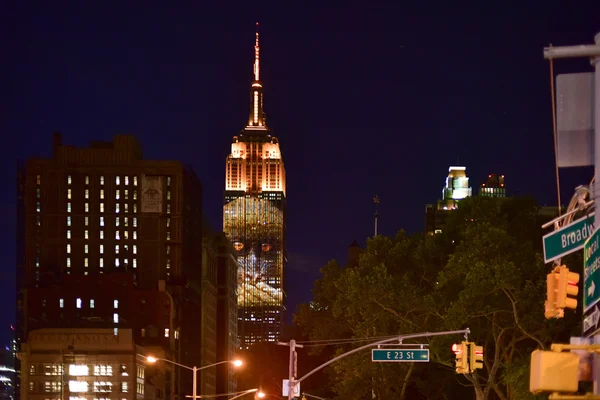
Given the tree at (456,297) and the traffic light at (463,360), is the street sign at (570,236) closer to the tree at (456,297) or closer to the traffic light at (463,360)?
the traffic light at (463,360)

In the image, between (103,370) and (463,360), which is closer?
(463,360)

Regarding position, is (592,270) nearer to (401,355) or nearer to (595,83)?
(595,83)

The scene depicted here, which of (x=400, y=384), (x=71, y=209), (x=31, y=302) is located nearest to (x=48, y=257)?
(x=71, y=209)

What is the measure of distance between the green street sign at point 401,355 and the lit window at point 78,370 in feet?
314

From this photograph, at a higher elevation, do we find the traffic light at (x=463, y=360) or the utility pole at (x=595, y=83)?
the utility pole at (x=595, y=83)

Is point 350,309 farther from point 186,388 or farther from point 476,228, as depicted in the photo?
point 186,388

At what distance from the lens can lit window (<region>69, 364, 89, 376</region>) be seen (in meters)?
121

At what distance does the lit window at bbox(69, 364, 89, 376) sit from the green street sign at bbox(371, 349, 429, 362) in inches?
3767

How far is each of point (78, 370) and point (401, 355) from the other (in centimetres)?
9591

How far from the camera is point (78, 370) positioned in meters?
121

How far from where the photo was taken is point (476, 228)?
149 ft

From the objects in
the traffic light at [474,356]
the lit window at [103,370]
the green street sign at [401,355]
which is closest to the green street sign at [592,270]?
the traffic light at [474,356]

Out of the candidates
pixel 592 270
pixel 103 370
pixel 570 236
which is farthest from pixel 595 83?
pixel 103 370

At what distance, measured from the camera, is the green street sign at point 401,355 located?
104 feet
